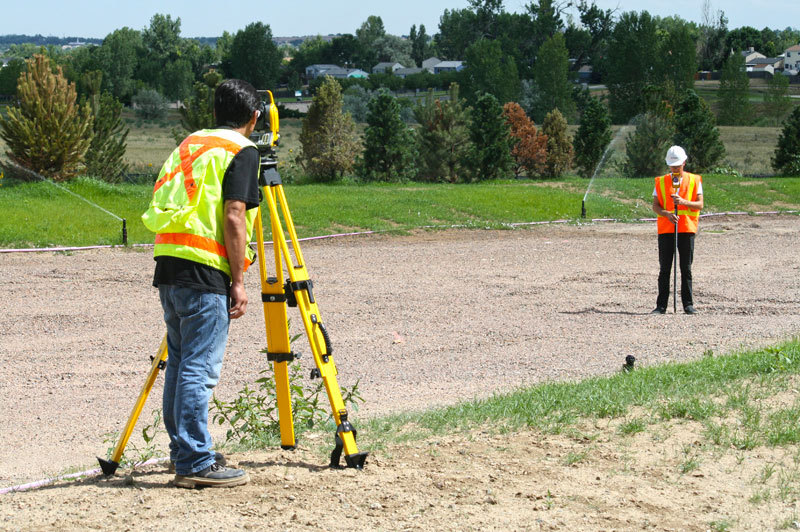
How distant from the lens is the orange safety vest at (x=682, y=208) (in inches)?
434

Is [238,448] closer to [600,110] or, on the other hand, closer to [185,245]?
[185,245]

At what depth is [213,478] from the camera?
14.5 ft

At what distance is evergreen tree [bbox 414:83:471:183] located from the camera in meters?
35.2

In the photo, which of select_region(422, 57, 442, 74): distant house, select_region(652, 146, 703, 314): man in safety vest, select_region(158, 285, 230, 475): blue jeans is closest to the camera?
select_region(158, 285, 230, 475): blue jeans

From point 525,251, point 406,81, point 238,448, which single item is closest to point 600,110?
point 525,251

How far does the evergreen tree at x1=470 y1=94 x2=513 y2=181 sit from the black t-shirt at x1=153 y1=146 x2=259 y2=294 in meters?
30.7

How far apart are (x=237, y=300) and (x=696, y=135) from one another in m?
35.4

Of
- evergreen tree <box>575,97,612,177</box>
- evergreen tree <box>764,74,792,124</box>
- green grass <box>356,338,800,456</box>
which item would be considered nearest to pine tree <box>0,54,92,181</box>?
green grass <box>356,338,800,456</box>

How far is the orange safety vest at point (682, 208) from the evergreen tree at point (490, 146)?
77.5 ft

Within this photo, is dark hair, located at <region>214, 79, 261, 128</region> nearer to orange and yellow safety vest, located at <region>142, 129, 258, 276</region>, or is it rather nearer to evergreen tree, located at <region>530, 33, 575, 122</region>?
orange and yellow safety vest, located at <region>142, 129, 258, 276</region>

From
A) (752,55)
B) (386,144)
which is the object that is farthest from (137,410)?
(752,55)

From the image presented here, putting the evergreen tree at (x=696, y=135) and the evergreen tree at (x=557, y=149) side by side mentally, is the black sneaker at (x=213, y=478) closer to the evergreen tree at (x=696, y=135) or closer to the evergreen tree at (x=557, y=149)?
the evergreen tree at (x=696, y=135)

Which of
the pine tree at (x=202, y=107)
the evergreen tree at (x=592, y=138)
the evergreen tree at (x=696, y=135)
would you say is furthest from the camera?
the evergreen tree at (x=592, y=138)

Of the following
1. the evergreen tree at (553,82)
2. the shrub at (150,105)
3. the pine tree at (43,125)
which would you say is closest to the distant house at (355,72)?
the shrub at (150,105)
